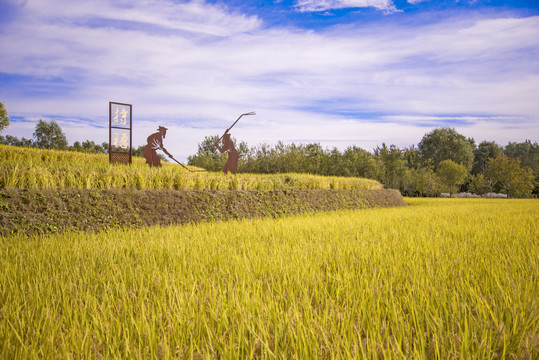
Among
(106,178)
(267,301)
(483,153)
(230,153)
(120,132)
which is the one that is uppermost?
(483,153)

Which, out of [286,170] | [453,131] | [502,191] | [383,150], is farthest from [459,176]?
[453,131]

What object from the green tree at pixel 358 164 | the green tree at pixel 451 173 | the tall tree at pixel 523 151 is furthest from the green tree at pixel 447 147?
the green tree at pixel 358 164

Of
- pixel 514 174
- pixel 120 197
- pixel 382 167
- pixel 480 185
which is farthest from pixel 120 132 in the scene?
pixel 480 185

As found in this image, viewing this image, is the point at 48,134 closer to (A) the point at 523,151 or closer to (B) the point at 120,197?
(B) the point at 120,197

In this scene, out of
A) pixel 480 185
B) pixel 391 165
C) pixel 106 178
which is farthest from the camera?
pixel 480 185

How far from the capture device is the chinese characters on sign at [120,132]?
1105cm

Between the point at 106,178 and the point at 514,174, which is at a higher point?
the point at 514,174

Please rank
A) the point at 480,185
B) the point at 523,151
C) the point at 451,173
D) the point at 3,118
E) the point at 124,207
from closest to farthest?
the point at 124,207 → the point at 3,118 → the point at 451,173 → the point at 480,185 → the point at 523,151

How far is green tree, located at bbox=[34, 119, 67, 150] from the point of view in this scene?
130ft

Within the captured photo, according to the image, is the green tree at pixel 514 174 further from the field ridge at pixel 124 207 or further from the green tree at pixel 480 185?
the field ridge at pixel 124 207

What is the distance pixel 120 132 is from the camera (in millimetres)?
11242

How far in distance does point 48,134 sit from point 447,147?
62247 mm

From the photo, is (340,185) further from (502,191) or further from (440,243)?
(502,191)

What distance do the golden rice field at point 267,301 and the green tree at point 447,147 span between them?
5271 centimetres
